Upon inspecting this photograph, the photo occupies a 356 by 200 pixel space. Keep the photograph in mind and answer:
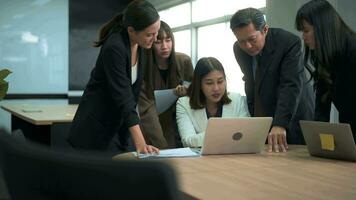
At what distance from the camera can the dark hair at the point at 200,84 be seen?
2.33 metres

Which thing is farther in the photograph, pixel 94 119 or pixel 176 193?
pixel 94 119

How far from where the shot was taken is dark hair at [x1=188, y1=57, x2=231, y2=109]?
2.33 m

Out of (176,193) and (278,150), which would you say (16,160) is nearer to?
(176,193)

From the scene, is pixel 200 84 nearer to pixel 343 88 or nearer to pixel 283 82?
pixel 283 82

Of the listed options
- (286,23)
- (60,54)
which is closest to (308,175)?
(286,23)

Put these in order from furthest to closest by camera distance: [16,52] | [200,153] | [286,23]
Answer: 1. [16,52]
2. [286,23]
3. [200,153]

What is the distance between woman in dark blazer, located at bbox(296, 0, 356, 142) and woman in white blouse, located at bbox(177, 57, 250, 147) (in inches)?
19.3

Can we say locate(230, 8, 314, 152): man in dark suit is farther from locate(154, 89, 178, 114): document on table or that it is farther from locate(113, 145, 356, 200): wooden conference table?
locate(154, 89, 178, 114): document on table

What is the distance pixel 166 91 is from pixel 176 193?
6.65 feet

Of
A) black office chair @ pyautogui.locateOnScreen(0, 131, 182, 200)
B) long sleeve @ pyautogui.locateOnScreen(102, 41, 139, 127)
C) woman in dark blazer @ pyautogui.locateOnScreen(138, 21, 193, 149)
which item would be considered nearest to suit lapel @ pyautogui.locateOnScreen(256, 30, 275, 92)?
woman in dark blazer @ pyautogui.locateOnScreen(138, 21, 193, 149)

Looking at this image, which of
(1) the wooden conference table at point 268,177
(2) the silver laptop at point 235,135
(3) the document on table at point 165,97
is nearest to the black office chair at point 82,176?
(1) the wooden conference table at point 268,177

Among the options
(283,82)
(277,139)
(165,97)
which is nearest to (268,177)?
(277,139)

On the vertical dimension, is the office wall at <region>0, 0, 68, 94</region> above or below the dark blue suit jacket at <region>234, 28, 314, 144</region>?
above

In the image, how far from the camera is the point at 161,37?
2.47 meters
